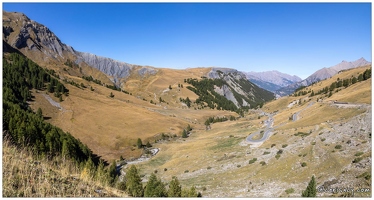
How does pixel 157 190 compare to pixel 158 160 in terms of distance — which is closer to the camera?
pixel 157 190

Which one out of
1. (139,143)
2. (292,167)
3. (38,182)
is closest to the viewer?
(38,182)

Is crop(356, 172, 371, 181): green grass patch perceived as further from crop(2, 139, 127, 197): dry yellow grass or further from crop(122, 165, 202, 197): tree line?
crop(2, 139, 127, 197): dry yellow grass

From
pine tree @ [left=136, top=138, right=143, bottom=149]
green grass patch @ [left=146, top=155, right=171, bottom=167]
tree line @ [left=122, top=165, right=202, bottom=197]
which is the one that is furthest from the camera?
pine tree @ [left=136, top=138, right=143, bottom=149]

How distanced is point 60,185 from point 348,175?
37.6 meters

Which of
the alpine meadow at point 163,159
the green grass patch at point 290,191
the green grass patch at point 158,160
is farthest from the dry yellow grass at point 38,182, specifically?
the green grass patch at point 158,160

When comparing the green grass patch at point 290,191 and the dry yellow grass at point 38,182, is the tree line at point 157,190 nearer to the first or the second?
the dry yellow grass at point 38,182

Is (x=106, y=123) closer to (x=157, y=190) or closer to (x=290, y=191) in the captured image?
(x=157, y=190)

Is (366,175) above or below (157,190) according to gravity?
above

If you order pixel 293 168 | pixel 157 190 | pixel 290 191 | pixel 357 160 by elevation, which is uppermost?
pixel 357 160

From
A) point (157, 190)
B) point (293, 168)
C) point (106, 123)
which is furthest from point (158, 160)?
point (157, 190)

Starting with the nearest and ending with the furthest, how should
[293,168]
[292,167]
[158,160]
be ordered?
[293,168] → [292,167] → [158,160]

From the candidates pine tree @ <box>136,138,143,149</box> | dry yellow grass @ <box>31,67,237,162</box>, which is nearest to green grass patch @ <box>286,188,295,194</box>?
dry yellow grass @ <box>31,67,237,162</box>

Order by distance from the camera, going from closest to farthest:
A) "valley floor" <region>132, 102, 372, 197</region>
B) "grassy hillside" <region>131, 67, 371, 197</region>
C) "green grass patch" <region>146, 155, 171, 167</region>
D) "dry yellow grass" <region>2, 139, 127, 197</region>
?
"dry yellow grass" <region>2, 139, 127, 197</region>, "valley floor" <region>132, 102, 372, 197</region>, "grassy hillside" <region>131, 67, 371, 197</region>, "green grass patch" <region>146, 155, 171, 167</region>

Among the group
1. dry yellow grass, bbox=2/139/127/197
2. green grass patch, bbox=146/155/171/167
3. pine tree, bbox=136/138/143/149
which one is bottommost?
green grass patch, bbox=146/155/171/167
